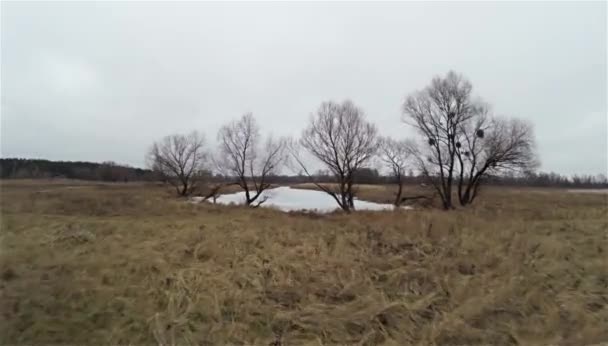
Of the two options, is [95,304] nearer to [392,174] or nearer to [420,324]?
[420,324]

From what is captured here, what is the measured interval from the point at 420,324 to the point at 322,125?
21.5 m

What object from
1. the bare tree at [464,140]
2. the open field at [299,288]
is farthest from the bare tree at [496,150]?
the open field at [299,288]

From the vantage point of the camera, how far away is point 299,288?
5289 millimetres

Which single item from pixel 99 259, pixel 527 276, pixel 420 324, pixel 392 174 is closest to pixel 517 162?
pixel 392 174

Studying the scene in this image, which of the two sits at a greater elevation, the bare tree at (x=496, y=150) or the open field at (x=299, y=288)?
the bare tree at (x=496, y=150)

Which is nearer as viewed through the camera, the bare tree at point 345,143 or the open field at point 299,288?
the open field at point 299,288

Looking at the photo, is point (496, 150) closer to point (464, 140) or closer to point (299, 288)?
point (464, 140)

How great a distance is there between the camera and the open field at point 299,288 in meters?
3.87

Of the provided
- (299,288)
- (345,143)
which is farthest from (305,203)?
(299,288)

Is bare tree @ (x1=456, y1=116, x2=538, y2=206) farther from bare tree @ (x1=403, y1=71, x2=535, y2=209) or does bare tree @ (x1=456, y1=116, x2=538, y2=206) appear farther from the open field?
the open field

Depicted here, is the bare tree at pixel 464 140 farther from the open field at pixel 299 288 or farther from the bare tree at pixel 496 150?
the open field at pixel 299 288

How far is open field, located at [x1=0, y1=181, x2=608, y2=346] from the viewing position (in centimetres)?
387

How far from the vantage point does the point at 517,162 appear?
22.0 meters

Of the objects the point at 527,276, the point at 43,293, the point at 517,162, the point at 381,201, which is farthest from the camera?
the point at 381,201
